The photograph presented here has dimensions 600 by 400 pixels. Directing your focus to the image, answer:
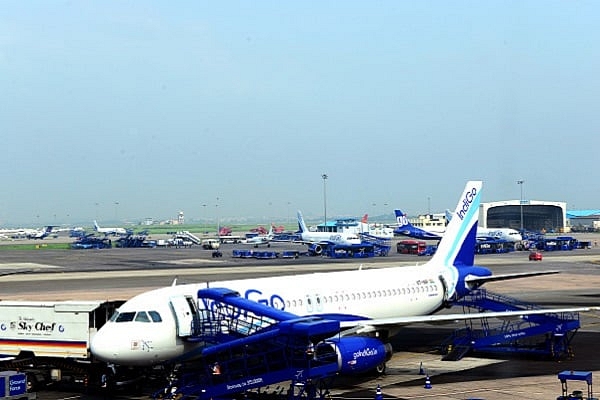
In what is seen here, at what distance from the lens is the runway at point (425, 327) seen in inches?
1214

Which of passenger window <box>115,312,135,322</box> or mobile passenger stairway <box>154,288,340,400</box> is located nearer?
mobile passenger stairway <box>154,288,340,400</box>

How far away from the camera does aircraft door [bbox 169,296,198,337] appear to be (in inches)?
1142

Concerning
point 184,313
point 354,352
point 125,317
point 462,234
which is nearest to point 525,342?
point 462,234

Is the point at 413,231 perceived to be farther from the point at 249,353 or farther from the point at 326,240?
the point at 249,353

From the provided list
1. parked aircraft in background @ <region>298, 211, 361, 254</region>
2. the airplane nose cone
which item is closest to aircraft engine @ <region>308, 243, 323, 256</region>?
parked aircraft in background @ <region>298, 211, 361, 254</region>

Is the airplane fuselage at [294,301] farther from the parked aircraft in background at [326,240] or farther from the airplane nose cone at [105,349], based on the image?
the parked aircraft in background at [326,240]

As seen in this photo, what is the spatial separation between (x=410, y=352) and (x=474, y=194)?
10.6 meters

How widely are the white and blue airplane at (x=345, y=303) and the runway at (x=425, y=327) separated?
6.51ft

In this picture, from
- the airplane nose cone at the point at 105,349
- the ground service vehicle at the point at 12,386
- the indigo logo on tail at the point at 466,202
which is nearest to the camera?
→ the ground service vehicle at the point at 12,386

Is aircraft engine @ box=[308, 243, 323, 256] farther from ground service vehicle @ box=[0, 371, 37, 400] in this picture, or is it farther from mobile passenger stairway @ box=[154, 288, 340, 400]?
ground service vehicle @ box=[0, 371, 37, 400]

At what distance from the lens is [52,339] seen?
106ft

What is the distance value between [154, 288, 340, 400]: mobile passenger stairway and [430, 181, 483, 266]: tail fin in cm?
1763

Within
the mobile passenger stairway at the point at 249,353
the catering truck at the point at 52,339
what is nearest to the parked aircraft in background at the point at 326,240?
the catering truck at the point at 52,339

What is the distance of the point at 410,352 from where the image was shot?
40.4 meters
